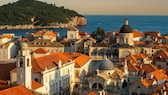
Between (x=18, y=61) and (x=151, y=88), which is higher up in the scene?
(x=18, y=61)

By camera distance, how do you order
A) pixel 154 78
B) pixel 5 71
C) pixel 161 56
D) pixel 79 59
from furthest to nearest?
1. pixel 161 56
2. pixel 79 59
3. pixel 154 78
4. pixel 5 71

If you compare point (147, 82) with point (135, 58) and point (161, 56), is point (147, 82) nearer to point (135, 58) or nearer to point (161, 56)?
point (135, 58)

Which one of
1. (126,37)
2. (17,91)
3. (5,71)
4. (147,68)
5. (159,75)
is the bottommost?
(159,75)

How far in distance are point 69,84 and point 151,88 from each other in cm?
1239

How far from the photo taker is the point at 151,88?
38.9m

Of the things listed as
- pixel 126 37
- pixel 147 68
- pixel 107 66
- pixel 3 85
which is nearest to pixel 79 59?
pixel 147 68

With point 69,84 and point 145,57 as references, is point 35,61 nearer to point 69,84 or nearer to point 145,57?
point 69,84

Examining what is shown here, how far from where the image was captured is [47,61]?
44812 mm

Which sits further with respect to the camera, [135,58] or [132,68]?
[135,58]

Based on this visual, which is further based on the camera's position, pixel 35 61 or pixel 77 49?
pixel 77 49

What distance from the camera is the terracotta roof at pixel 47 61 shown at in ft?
137

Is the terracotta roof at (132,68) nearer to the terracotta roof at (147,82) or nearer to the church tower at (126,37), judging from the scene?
the terracotta roof at (147,82)

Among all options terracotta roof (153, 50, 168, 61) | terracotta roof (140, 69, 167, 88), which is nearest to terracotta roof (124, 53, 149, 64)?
terracotta roof (153, 50, 168, 61)

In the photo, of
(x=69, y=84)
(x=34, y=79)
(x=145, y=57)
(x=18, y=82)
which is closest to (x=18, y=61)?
(x=18, y=82)
